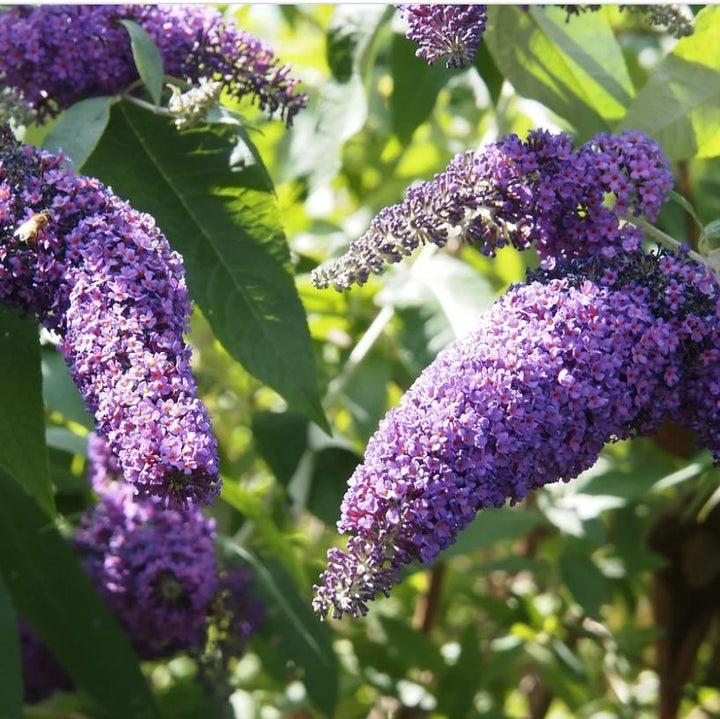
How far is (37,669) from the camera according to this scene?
1573 mm

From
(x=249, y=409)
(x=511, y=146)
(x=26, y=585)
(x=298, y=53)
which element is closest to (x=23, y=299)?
(x=511, y=146)

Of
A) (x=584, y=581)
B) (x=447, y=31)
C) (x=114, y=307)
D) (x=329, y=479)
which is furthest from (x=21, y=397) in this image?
(x=584, y=581)

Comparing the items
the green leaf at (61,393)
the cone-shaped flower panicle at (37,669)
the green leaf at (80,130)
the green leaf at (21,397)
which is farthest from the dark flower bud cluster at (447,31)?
the cone-shaped flower panicle at (37,669)

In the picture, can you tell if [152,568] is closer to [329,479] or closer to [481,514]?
[329,479]

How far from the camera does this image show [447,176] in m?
1.05

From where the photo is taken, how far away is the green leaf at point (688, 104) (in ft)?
4.23

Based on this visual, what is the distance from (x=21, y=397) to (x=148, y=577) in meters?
0.39

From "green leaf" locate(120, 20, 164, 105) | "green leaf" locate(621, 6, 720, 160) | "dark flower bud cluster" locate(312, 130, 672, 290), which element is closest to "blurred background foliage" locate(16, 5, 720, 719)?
"green leaf" locate(621, 6, 720, 160)

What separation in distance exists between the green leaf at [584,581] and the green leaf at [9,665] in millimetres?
762

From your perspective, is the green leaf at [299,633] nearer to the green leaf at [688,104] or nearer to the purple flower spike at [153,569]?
the purple flower spike at [153,569]

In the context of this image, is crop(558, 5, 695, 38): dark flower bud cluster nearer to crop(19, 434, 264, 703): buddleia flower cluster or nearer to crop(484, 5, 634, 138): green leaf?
crop(484, 5, 634, 138): green leaf

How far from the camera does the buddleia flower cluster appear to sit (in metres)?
1.48

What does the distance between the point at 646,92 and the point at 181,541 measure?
698 mm

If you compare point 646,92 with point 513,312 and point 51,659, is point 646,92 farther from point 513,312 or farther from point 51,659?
point 51,659
